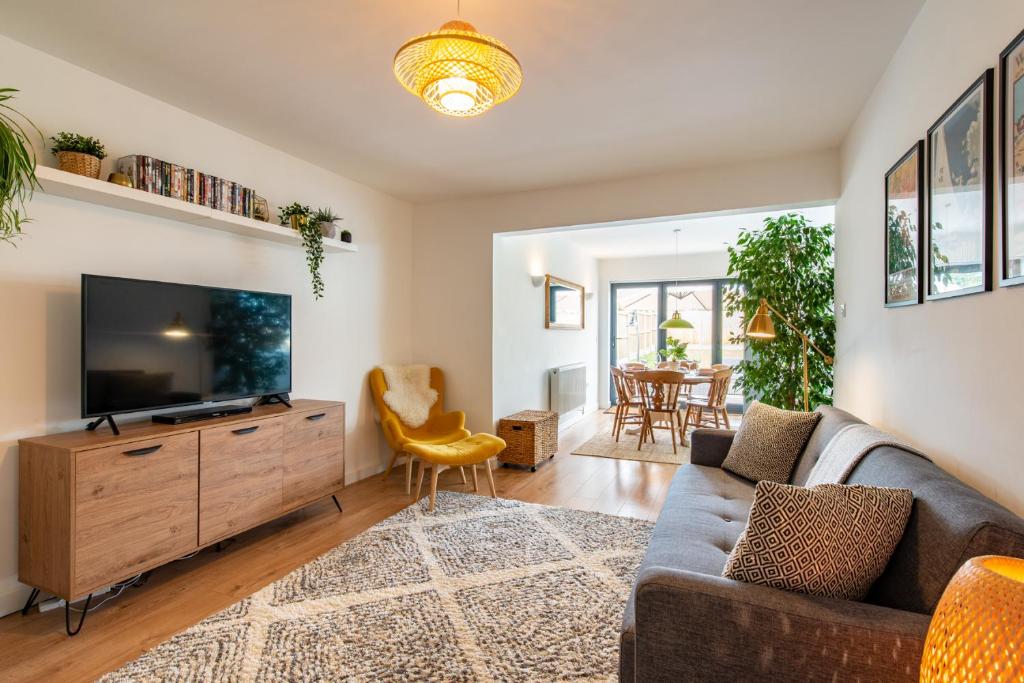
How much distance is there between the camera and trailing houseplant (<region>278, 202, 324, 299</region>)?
3.41 metres

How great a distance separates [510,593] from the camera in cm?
237

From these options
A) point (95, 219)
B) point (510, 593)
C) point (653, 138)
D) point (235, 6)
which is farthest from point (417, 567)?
point (653, 138)

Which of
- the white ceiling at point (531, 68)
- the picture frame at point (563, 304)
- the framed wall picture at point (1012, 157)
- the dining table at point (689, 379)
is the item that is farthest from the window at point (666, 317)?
the framed wall picture at point (1012, 157)

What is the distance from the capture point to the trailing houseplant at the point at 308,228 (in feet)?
11.2

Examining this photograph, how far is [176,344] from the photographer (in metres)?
2.69

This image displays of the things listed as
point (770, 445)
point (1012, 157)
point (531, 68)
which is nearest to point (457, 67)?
point (531, 68)

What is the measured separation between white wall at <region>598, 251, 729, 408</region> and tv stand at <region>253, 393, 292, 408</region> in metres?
5.87

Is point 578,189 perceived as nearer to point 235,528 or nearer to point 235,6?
point 235,6

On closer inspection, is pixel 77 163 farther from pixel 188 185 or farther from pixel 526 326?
pixel 526 326

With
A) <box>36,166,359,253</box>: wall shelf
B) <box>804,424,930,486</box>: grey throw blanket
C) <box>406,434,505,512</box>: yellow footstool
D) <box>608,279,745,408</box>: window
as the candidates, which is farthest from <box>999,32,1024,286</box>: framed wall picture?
<box>608,279,745,408</box>: window

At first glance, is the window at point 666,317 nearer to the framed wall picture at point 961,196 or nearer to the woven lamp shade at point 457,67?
the framed wall picture at point 961,196

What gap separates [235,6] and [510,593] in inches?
108

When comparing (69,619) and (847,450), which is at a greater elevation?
(847,450)

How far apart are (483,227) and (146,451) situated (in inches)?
123
